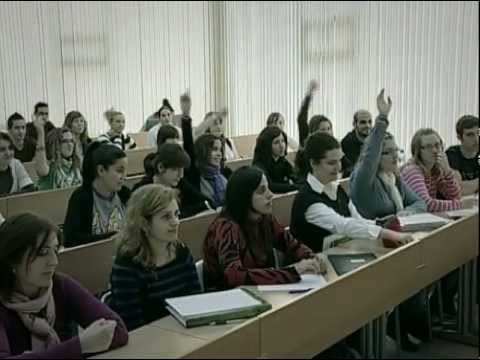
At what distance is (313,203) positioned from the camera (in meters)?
2.56

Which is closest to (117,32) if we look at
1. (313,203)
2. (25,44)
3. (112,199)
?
(25,44)

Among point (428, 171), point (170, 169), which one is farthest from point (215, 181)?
point (428, 171)

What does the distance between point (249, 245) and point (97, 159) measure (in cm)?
88

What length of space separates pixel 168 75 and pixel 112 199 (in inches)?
178

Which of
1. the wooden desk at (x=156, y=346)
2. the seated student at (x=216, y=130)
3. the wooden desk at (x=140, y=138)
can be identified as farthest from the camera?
the wooden desk at (x=140, y=138)

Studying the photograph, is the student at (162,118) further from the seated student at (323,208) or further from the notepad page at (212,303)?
the notepad page at (212,303)

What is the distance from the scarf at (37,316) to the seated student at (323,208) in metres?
1.19

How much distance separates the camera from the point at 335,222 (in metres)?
2.49

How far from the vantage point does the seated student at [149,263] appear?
1.88m

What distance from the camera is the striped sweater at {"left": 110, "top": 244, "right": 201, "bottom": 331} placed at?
6.13ft

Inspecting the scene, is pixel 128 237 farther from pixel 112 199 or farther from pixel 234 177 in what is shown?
pixel 112 199

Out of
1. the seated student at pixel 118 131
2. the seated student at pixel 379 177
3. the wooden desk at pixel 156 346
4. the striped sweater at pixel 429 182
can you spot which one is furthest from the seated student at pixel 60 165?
the wooden desk at pixel 156 346

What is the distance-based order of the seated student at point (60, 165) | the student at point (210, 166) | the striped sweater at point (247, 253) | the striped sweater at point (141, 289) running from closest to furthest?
the striped sweater at point (141, 289) < the striped sweater at point (247, 253) < the student at point (210, 166) < the seated student at point (60, 165)

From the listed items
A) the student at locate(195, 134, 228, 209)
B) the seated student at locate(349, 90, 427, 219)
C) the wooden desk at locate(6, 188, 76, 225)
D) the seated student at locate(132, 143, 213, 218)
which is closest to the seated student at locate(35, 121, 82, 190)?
the wooden desk at locate(6, 188, 76, 225)
